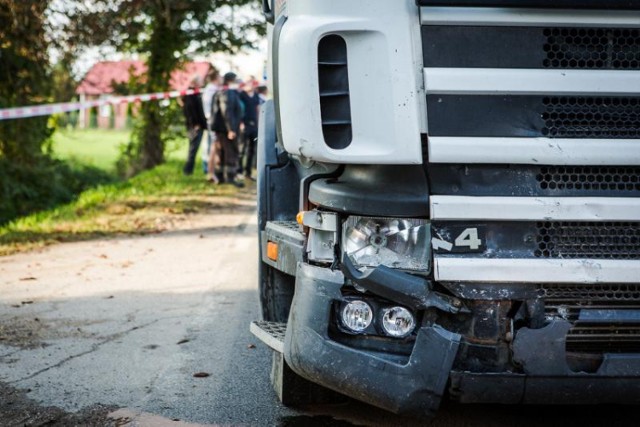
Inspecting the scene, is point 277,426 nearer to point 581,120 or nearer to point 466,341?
point 466,341

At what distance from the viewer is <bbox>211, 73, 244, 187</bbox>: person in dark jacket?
63.5ft

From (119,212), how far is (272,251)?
417 inches

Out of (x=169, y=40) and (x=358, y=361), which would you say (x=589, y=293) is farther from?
(x=169, y=40)

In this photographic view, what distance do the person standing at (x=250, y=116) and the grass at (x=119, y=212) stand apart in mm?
1529

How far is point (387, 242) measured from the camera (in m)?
4.33

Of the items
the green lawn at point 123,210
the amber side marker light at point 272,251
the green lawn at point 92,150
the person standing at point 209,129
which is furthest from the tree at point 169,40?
the amber side marker light at point 272,251

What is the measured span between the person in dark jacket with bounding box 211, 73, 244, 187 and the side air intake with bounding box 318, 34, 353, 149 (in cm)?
1507

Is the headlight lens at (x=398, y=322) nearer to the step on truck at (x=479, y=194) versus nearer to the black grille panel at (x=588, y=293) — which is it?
the step on truck at (x=479, y=194)

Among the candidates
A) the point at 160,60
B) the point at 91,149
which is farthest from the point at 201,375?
the point at 91,149

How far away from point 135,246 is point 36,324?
449cm

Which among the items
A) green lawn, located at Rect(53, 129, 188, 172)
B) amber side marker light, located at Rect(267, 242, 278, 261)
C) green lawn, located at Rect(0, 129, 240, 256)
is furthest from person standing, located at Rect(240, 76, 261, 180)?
amber side marker light, located at Rect(267, 242, 278, 261)

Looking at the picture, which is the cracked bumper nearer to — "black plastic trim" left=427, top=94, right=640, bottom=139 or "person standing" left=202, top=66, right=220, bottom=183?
"black plastic trim" left=427, top=94, right=640, bottom=139

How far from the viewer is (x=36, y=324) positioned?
772 centimetres

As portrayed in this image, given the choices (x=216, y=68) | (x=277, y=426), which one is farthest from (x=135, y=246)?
(x=216, y=68)
